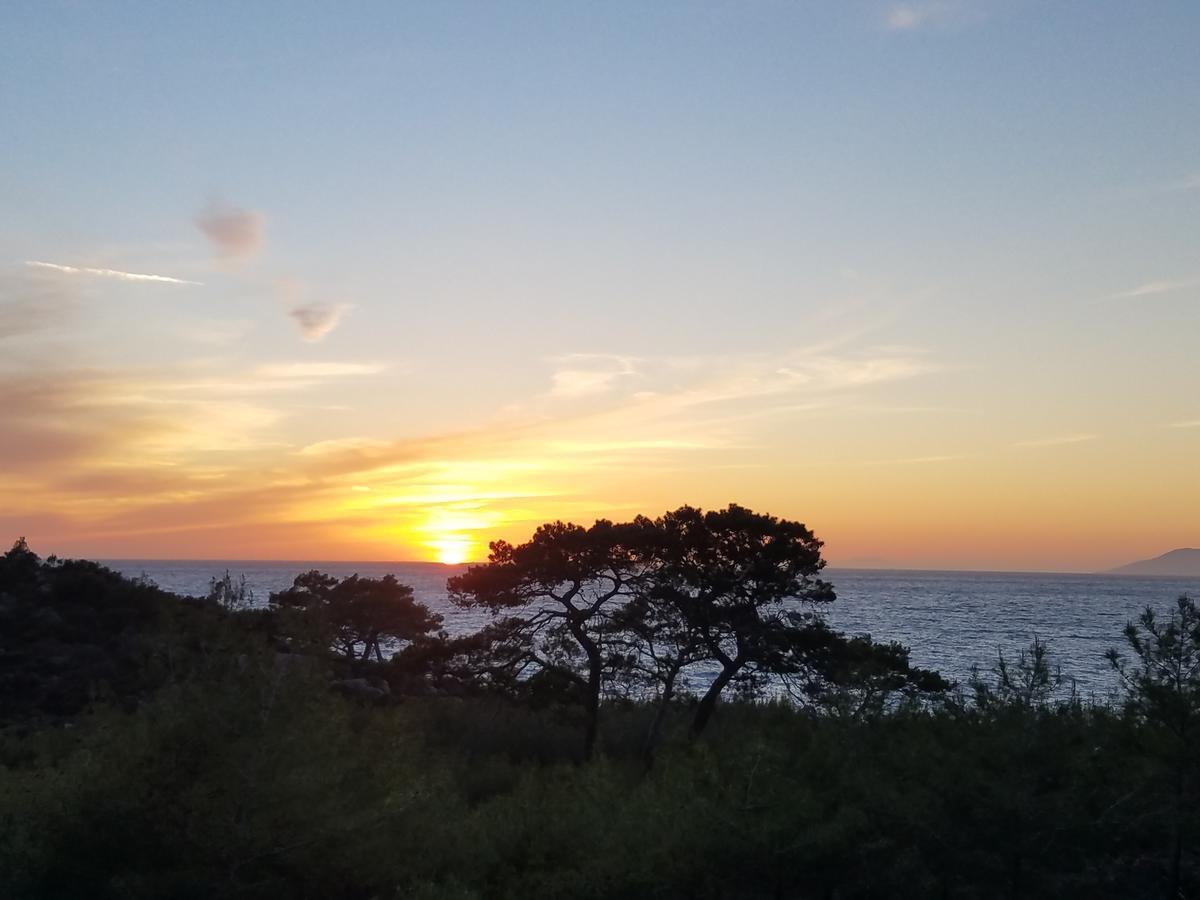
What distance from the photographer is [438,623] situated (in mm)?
50906

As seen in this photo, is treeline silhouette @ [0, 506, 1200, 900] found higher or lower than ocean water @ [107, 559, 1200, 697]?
higher

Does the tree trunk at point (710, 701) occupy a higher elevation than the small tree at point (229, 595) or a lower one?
lower

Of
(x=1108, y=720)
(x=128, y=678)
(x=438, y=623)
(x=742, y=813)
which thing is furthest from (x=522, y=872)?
(x=438, y=623)

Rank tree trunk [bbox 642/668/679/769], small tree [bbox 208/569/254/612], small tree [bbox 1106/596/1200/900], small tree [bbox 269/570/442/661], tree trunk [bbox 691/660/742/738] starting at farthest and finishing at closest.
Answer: small tree [bbox 269/570/442/661], tree trunk [bbox 691/660/742/738], tree trunk [bbox 642/668/679/769], small tree [bbox 208/569/254/612], small tree [bbox 1106/596/1200/900]

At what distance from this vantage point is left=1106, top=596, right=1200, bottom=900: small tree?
1296cm

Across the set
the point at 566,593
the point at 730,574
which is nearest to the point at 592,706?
the point at 566,593

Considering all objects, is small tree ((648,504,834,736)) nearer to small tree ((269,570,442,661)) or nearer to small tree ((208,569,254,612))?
small tree ((208,569,254,612))

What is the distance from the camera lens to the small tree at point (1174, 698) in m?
13.0

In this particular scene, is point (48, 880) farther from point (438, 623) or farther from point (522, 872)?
point (438, 623)

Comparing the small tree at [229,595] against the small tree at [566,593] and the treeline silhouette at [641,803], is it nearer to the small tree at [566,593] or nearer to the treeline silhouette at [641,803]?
the treeline silhouette at [641,803]

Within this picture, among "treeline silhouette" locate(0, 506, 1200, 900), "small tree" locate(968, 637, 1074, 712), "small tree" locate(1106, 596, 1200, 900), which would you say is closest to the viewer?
"treeline silhouette" locate(0, 506, 1200, 900)

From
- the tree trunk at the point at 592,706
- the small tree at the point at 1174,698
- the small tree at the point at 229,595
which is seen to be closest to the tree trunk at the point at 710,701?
the tree trunk at the point at 592,706

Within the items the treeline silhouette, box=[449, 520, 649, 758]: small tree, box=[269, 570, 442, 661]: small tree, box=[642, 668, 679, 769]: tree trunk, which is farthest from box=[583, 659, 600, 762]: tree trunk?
box=[269, 570, 442, 661]: small tree

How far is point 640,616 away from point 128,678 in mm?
18310
